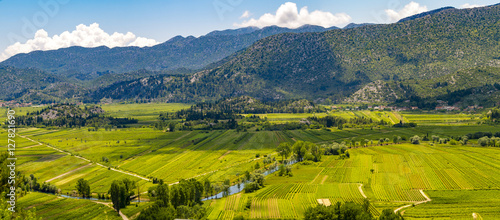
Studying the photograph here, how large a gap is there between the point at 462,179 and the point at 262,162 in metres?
67.4

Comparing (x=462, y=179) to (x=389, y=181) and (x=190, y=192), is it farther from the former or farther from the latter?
(x=190, y=192)

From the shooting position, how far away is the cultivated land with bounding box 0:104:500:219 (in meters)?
80.1

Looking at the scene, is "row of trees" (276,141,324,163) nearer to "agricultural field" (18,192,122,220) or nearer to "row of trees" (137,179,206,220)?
"row of trees" (137,179,206,220)

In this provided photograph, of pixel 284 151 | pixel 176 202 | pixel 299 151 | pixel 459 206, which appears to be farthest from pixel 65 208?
pixel 459 206

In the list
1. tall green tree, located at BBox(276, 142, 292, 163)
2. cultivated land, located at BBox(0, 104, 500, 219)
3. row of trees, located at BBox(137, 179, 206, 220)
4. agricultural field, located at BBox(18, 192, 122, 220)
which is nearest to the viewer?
row of trees, located at BBox(137, 179, 206, 220)

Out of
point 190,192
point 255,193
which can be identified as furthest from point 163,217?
point 255,193

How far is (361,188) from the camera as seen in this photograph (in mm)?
91500

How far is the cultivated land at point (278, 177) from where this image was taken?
8006 cm

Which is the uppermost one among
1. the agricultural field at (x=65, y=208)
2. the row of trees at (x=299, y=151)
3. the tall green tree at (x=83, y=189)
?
the row of trees at (x=299, y=151)

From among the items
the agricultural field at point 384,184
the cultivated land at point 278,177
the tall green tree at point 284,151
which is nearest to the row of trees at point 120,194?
the cultivated land at point 278,177

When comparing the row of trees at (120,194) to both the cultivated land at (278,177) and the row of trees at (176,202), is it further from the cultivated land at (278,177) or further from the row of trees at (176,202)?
the row of trees at (176,202)

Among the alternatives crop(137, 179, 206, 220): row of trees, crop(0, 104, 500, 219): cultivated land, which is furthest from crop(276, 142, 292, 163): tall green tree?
crop(137, 179, 206, 220): row of trees

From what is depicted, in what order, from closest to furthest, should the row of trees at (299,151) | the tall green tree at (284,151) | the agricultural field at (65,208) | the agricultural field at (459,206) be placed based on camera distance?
the agricultural field at (459,206), the agricultural field at (65,208), the row of trees at (299,151), the tall green tree at (284,151)

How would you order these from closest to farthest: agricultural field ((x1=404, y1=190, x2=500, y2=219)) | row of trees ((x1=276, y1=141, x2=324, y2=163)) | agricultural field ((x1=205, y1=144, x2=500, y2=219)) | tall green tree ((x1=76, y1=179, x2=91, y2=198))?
1. agricultural field ((x1=404, y1=190, x2=500, y2=219))
2. agricultural field ((x1=205, y1=144, x2=500, y2=219))
3. tall green tree ((x1=76, y1=179, x2=91, y2=198))
4. row of trees ((x1=276, y1=141, x2=324, y2=163))
